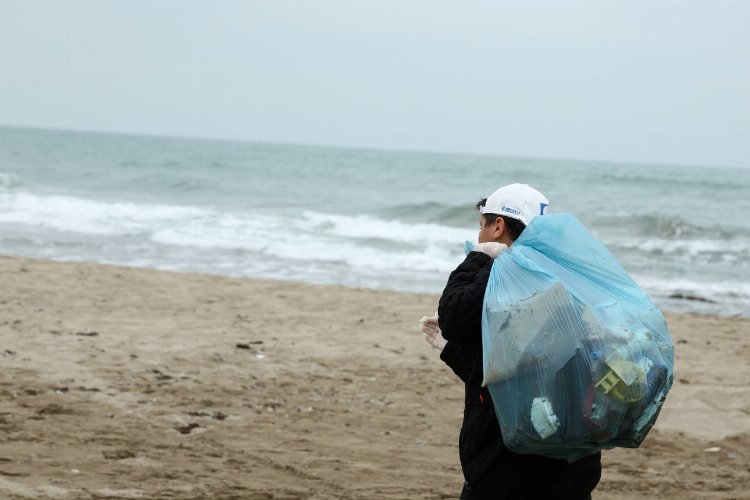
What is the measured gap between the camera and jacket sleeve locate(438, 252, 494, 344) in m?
2.38

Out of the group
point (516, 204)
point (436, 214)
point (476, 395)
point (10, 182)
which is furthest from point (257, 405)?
point (10, 182)

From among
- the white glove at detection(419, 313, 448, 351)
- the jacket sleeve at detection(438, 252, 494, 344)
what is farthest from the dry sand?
the jacket sleeve at detection(438, 252, 494, 344)

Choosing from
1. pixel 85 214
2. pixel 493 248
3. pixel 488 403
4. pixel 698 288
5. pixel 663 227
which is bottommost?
pixel 698 288

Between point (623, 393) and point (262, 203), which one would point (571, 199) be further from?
point (623, 393)

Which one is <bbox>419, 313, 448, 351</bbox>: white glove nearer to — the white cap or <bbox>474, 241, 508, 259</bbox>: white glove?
<bbox>474, 241, 508, 259</bbox>: white glove

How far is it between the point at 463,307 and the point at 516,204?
34 cm

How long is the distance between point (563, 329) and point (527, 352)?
4.0 inches

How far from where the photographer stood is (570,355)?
218cm

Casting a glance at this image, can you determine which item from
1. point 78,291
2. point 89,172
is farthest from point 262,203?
point 78,291

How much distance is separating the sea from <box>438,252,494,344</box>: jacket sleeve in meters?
10.8

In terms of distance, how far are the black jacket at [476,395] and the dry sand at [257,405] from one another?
2222 mm

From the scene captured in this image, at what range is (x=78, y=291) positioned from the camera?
32.1 ft

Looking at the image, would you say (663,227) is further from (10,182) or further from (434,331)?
(434,331)

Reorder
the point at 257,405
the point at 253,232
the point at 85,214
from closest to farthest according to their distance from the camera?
the point at 257,405 < the point at 253,232 < the point at 85,214
